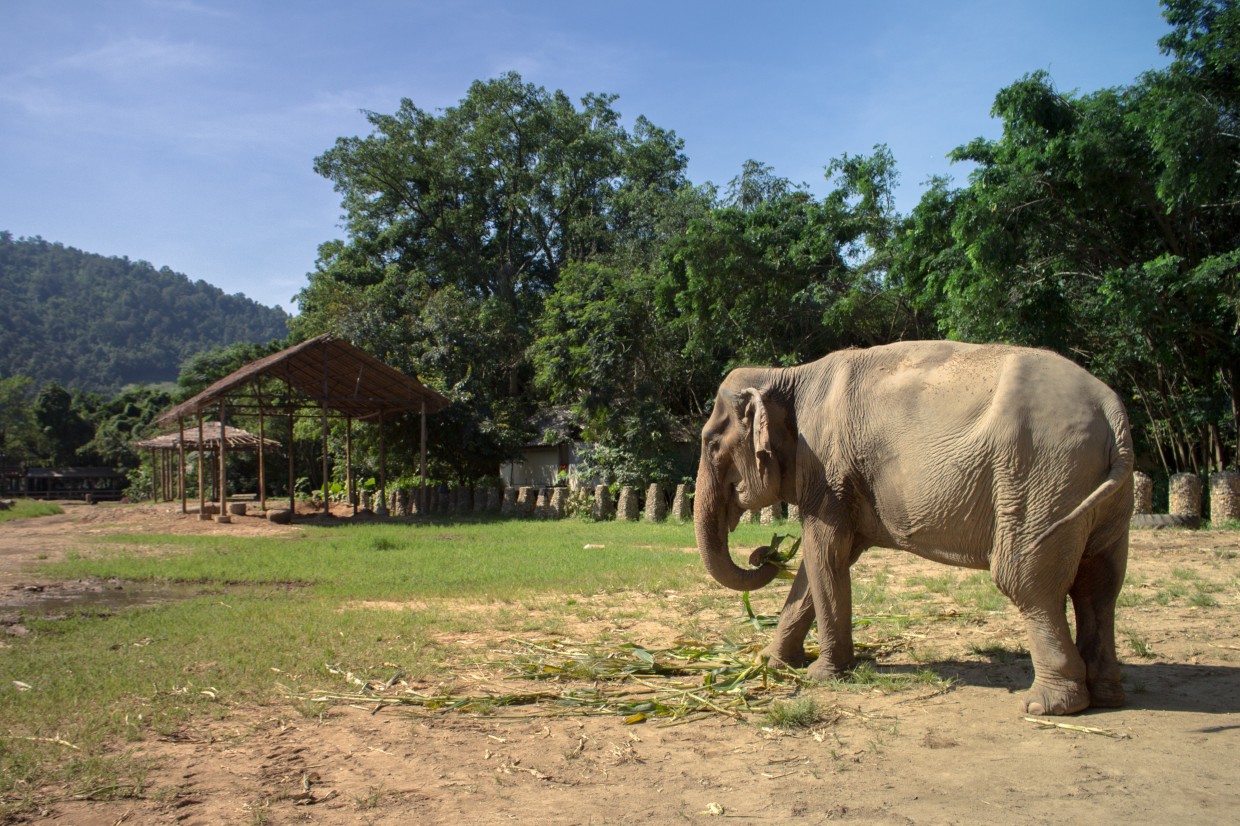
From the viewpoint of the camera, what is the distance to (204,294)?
153 meters

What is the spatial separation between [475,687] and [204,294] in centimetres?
16226

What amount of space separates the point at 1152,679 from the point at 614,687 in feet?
11.5

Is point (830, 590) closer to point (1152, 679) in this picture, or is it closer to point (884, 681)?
point (884, 681)

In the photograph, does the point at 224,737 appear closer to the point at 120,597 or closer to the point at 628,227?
the point at 120,597

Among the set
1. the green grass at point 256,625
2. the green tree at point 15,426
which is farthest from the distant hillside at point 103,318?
the green grass at point 256,625

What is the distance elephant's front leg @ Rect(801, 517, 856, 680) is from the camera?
6.17 m

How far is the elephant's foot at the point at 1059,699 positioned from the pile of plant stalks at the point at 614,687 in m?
1.48

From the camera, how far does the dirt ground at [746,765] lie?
159 inches

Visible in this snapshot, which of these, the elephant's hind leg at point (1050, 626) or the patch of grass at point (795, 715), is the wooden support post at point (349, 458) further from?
the elephant's hind leg at point (1050, 626)

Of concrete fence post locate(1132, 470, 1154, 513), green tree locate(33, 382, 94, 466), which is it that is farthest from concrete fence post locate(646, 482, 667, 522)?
green tree locate(33, 382, 94, 466)

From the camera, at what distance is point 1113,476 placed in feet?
16.4

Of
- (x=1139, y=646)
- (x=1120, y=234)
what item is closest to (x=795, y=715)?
(x=1139, y=646)

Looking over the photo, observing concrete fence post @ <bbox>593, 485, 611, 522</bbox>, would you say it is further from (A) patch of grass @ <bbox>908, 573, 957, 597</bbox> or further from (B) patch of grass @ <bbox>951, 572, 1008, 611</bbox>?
(B) patch of grass @ <bbox>951, 572, 1008, 611</bbox>

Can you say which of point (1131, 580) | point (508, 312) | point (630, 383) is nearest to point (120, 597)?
point (1131, 580)
